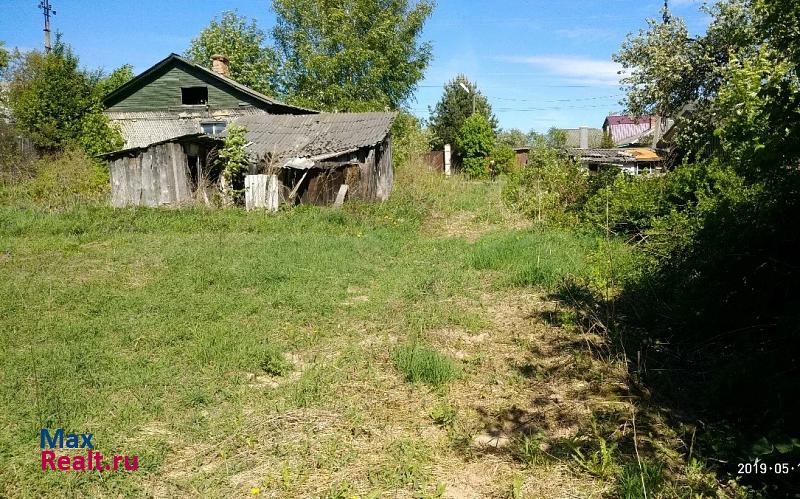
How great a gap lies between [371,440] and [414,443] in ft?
0.98

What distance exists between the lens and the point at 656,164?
81.4 ft

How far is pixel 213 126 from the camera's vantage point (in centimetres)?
2331

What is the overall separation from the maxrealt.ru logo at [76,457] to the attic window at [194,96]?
72.8 ft

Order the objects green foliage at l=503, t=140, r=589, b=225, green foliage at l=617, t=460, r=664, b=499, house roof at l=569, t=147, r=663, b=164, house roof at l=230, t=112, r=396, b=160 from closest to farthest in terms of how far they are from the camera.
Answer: green foliage at l=617, t=460, r=664, b=499
green foliage at l=503, t=140, r=589, b=225
house roof at l=230, t=112, r=396, b=160
house roof at l=569, t=147, r=663, b=164

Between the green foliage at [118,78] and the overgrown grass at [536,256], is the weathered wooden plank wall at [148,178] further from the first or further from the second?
the green foliage at [118,78]

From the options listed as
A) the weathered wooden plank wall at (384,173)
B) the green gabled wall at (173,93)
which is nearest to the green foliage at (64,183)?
the green gabled wall at (173,93)

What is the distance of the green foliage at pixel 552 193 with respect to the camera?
39.2 feet

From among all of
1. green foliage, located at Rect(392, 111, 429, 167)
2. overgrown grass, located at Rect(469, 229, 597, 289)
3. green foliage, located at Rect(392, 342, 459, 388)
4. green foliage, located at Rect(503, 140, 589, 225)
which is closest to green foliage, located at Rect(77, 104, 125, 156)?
green foliage, located at Rect(392, 111, 429, 167)

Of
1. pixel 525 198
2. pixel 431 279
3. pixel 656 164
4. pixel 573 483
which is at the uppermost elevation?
pixel 656 164

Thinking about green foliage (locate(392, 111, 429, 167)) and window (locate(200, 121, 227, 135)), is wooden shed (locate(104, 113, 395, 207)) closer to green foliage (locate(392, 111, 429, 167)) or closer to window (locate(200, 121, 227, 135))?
window (locate(200, 121, 227, 135))

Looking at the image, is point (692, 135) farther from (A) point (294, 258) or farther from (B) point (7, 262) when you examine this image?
(B) point (7, 262)

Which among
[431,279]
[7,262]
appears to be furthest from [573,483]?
[7,262]

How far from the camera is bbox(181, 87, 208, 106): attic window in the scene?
2319 centimetres

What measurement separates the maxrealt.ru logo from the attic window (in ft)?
72.8
